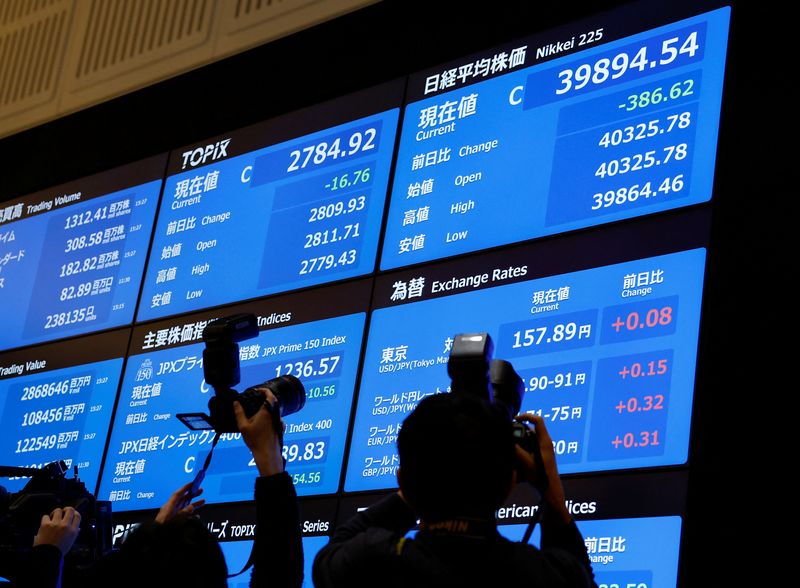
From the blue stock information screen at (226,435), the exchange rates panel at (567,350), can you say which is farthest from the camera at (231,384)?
the blue stock information screen at (226,435)

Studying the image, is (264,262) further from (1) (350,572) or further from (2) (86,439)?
(1) (350,572)

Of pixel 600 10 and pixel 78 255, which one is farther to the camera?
pixel 78 255

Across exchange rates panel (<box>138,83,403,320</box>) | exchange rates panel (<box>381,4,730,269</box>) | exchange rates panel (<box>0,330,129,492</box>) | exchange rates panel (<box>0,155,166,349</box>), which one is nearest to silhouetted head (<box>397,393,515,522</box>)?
exchange rates panel (<box>381,4,730,269</box>)

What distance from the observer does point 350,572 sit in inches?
69.7

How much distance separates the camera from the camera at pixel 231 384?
2.44 metres

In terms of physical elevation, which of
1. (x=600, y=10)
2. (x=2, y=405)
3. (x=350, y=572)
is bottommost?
(x=350, y=572)

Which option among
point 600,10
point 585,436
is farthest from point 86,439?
point 600,10

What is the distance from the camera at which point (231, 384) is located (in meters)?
2.60

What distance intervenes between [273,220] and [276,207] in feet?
0.17

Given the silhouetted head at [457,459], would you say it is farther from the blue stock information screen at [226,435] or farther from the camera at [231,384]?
the blue stock information screen at [226,435]

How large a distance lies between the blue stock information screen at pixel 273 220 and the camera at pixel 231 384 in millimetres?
1206

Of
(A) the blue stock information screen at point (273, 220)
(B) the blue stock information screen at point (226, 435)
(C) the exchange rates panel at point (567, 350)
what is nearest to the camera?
(C) the exchange rates panel at point (567, 350)

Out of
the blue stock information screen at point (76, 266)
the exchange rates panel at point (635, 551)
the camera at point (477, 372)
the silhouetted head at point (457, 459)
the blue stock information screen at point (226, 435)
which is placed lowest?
the silhouetted head at point (457, 459)

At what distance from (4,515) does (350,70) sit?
2118 millimetres
